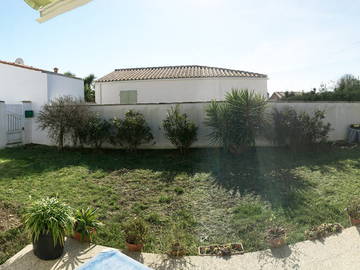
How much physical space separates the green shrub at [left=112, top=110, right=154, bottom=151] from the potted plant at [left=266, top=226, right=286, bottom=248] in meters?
7.11

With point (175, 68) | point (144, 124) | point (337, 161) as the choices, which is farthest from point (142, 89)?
→ point (337, 161)

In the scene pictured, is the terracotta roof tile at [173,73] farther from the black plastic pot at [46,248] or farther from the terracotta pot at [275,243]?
the black plastic pot at [46,248]

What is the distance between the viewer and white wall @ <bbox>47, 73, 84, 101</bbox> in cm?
1360

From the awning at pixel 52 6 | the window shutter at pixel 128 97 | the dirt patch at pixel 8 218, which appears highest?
the window shutter at pixel 128 97

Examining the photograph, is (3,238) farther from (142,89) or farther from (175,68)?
(175,68)

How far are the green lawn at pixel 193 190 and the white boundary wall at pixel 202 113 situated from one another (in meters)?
A: 0.87

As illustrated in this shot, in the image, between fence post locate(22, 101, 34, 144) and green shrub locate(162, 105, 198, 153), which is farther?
fence post locate(22, 101, 34, 144)

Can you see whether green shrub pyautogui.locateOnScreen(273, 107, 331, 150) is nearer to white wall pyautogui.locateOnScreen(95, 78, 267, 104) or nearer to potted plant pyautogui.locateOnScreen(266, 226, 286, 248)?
potted plant pyautogui.locateOnScreen(266, 226, 286, 248)

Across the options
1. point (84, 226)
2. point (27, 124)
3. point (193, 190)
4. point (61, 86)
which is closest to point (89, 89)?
point (61, 86)

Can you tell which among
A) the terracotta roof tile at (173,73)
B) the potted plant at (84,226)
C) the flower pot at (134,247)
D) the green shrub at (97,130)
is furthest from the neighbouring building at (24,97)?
the flower pot at (134,247)

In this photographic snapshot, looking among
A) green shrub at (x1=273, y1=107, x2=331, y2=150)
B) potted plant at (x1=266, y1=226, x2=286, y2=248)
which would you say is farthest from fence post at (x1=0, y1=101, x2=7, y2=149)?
potted plant at (x1=266, y1=226, x2=286, y2=248)

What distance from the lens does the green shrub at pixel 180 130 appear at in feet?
32.7

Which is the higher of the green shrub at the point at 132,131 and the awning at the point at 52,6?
the awning at the point at 52,6

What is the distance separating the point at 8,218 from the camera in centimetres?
495
